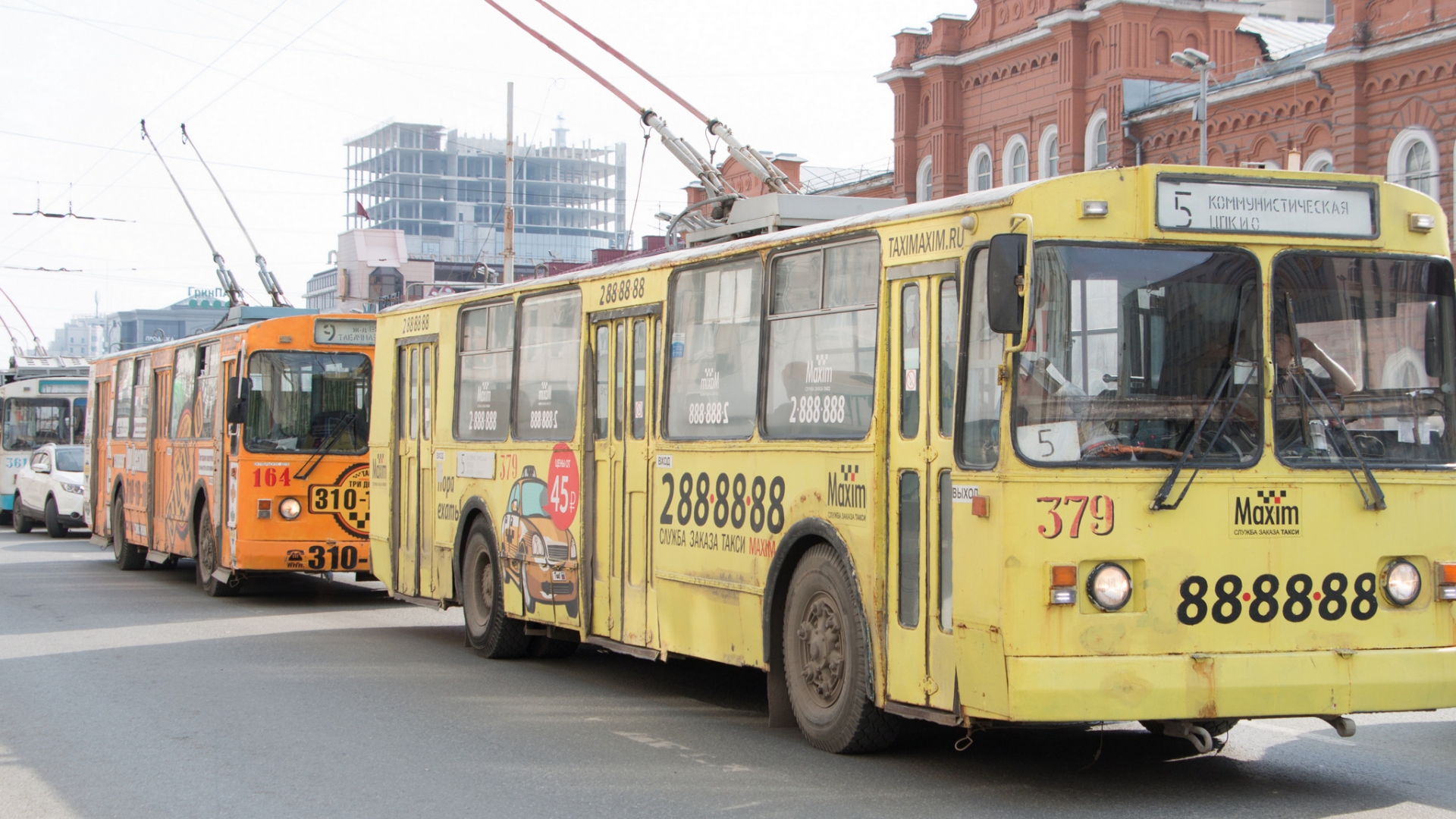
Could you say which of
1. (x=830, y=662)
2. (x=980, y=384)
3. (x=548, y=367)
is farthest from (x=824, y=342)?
(x=548, y=367)

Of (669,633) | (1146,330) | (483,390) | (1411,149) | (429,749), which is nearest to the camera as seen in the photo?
(1146,330)

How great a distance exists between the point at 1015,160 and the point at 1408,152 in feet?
42.5

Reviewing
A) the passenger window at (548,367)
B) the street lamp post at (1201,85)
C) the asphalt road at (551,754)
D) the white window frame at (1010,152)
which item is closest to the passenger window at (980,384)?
the asphalt road at (551,754)

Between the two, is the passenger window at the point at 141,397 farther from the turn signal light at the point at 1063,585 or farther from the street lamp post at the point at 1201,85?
the street lamp post at the point at 1201,85

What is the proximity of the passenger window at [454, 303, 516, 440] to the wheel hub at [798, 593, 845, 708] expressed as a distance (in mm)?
4694

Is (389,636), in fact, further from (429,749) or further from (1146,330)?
(1146,330)

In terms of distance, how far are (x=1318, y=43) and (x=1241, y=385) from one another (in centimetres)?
3328

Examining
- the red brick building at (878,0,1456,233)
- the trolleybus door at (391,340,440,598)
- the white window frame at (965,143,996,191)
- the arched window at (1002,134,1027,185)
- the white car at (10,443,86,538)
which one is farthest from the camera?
the white window frame at (965,143,996,191)

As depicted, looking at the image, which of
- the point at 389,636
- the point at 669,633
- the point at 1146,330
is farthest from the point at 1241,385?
the point at 389,636

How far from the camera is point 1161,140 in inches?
1547

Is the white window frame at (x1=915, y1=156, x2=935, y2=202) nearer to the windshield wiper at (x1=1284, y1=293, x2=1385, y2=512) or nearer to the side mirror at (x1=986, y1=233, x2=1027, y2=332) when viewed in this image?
the windshield wiper at (x1=1284, y1=293, x2=1385, y2=512)

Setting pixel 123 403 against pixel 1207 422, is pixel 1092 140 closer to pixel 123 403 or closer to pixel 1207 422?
pixel 123 403

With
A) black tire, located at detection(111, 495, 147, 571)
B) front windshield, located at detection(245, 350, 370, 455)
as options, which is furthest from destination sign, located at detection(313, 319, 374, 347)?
black tire, located at detection(111, 495, 147, 571)

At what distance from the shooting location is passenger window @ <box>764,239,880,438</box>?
821 centimetres
